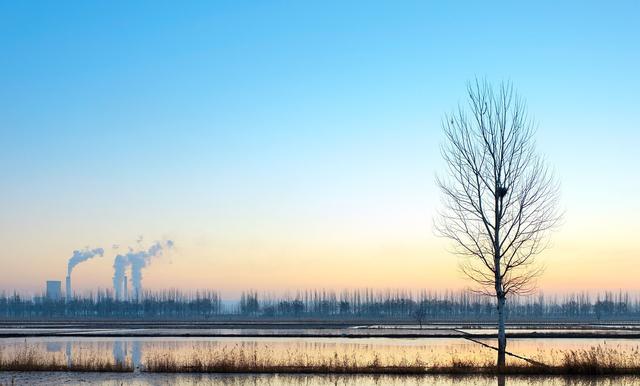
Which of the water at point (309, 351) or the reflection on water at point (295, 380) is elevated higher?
the reflection on water at point (295, 380)

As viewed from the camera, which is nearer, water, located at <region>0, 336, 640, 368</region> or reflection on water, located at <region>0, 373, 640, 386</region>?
reflection on water, located at <region>0, 373, 640, 386</region>

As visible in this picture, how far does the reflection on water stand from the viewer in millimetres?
19922

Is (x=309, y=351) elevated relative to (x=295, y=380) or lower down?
lower down

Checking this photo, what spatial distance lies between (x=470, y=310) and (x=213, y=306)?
65.2 meters

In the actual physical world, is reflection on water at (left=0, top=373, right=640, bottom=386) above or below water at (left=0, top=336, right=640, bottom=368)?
above

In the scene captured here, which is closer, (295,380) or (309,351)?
(295,380)

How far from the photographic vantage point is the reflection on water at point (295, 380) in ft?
65.4

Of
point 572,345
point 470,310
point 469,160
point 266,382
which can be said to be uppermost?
point 469,160

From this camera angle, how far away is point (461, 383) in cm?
1984

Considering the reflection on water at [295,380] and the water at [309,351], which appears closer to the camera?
the reflection on water at [295,380]

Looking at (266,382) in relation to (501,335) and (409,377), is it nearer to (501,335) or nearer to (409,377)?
(409,377)

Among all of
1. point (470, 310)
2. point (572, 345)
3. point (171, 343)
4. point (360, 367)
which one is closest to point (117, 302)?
point (470, 310)

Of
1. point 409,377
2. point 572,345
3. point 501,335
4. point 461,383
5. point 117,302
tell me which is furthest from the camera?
point 117,302

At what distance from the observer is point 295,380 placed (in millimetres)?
20922
